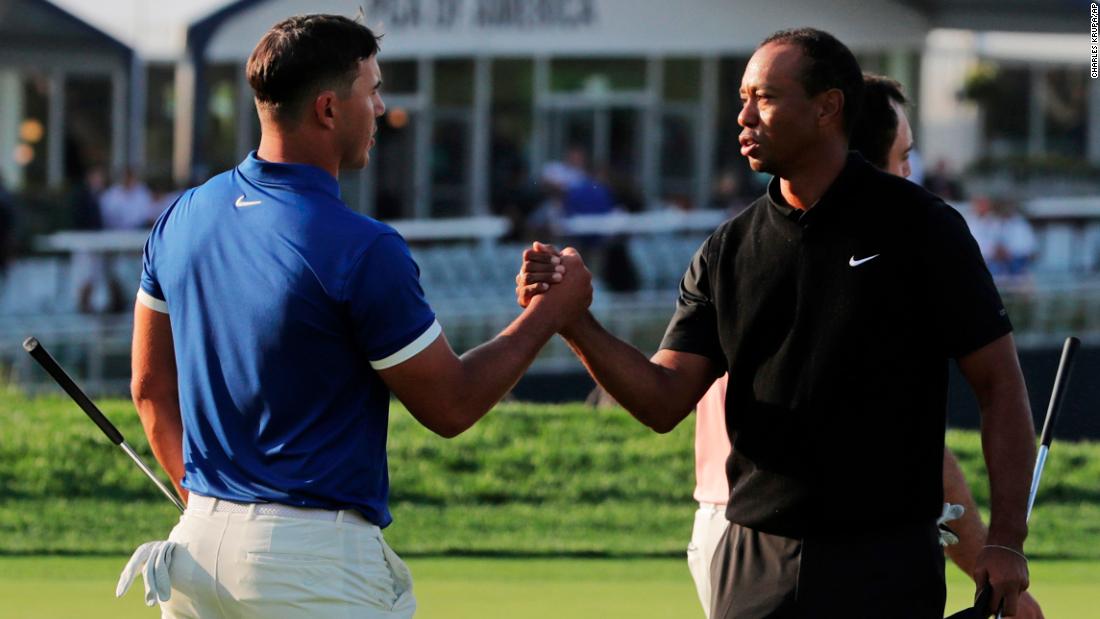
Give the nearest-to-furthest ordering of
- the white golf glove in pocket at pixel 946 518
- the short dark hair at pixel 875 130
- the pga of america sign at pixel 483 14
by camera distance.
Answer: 1. the white golf glove in pocket at pixel 946 518
2. the short dark hair at pixel 875 130
3. the pga of america sign at pixel 483 14

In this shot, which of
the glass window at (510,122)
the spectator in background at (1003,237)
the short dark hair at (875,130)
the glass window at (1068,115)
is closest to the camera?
the short dark hair at (875,130)

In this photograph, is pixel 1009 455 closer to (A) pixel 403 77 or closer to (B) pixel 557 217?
(B) pixel 557 217

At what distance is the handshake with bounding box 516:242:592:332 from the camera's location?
4.23 metres

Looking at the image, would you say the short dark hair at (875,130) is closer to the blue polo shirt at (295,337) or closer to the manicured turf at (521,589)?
the blue polo shirt at (295,337)

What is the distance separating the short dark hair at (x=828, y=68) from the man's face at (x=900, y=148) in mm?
777

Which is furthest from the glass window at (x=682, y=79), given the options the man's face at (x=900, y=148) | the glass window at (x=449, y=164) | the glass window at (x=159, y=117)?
the man's face at (x=900, y=148)

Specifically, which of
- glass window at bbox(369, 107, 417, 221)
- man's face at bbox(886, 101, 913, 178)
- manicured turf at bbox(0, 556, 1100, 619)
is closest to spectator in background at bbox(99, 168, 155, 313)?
glass window at bbox(369, 107, 417, 221)

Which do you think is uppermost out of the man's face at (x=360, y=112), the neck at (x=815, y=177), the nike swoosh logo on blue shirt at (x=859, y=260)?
the man's face at (x=360, y=112)

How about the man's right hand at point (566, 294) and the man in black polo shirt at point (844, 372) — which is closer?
the man in black polo shirt at point (844, 372)

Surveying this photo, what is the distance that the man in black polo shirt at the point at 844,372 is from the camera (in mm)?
3816

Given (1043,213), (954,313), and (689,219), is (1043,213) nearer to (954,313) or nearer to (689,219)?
(689,219)

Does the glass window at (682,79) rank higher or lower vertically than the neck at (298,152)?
lower

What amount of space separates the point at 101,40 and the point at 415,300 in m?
23.4

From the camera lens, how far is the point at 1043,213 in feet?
76.2
